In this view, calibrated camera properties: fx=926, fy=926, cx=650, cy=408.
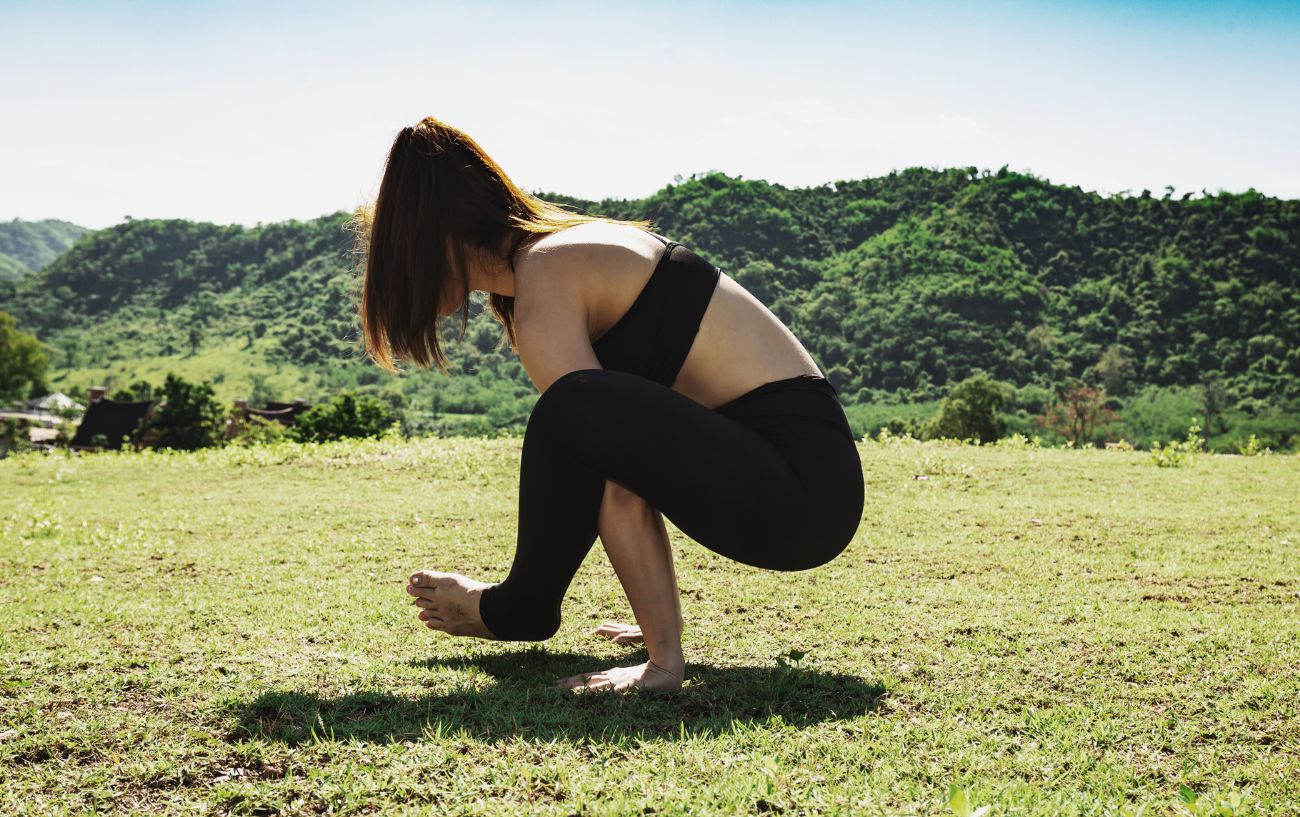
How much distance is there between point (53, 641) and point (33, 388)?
9148cm

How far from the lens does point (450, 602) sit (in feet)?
8.48

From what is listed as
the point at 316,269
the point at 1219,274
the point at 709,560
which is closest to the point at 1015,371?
the point at 1219,274

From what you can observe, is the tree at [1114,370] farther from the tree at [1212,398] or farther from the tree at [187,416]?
the tree at [187,416]

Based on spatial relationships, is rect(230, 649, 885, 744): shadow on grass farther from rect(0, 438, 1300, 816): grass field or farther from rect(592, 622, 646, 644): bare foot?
rect(592, 622, 646, 644): bare foot

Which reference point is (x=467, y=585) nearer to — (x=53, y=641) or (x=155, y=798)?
(x=155, y=798)

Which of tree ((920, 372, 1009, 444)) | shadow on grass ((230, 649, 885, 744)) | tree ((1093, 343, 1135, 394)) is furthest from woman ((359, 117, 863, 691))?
tree ((1093, 343, 1135, 394))

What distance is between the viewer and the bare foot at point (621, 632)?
2.92m

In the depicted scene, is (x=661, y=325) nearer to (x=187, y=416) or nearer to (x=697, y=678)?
(x=697, y=678)

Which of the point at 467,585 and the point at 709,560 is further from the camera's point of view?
the point at 709,560

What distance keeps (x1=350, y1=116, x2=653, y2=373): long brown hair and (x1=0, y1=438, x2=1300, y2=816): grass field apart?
0.99 m

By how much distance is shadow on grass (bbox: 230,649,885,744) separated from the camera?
203 centimetres

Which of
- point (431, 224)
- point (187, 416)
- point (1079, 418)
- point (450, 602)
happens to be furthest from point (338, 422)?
point (1079, 418)

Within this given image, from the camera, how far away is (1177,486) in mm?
6512

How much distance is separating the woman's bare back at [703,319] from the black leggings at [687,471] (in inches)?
2.2
